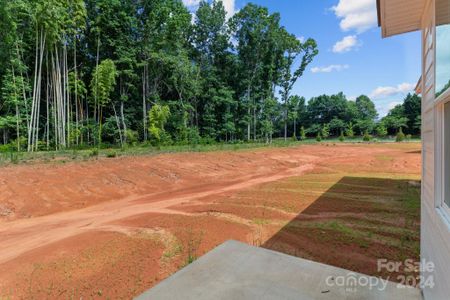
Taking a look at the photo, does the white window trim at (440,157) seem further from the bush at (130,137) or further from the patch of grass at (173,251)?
the bush at (130,137)

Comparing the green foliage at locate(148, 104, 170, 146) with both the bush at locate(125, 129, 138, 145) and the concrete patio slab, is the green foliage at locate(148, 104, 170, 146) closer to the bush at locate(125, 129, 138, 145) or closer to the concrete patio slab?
the bush at locate(125, 129, 138, 145)

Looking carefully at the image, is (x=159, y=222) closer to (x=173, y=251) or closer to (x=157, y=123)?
→ (x=173, y=251)

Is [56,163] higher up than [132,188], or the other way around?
[56,163]

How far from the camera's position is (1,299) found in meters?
2.15

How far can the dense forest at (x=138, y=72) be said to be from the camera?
11609 mm

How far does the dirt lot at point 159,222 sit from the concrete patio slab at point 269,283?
1.88ft

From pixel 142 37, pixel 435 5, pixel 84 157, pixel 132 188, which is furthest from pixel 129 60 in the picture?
pixel 435 5

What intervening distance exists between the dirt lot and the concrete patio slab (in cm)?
57

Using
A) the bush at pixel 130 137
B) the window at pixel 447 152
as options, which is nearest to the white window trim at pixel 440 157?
the window at pixel 447 152

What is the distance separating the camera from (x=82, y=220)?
4.43 m

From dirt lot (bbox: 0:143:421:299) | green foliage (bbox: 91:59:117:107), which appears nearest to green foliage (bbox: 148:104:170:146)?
green foliage (bbox: 91:59:117:107)

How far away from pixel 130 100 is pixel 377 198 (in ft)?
52.9

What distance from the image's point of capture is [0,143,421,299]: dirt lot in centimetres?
251

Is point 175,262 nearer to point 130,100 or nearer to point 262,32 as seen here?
point 130,100
